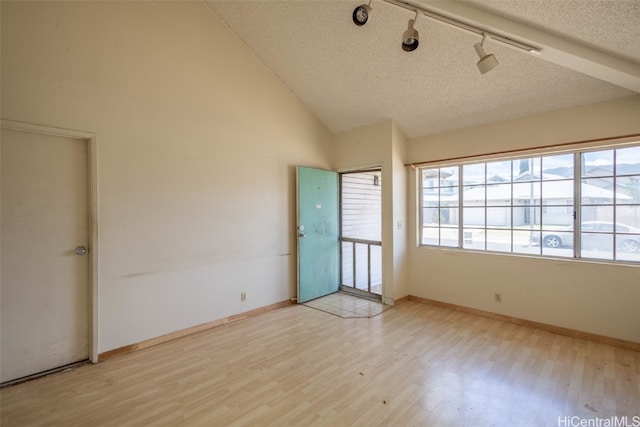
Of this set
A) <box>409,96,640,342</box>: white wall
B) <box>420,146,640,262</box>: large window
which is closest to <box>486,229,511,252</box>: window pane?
<box>420,146,640,262</box>: large window

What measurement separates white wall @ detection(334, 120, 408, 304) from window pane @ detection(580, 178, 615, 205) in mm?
1970

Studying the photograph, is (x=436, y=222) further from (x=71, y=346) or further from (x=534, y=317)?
(x=71, y=346)

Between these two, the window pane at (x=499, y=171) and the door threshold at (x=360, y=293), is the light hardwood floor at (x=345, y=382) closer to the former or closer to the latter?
the door threshold at (x=360, y=293)

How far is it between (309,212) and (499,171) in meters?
2.50

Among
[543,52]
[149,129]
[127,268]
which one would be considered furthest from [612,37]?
[127,268]

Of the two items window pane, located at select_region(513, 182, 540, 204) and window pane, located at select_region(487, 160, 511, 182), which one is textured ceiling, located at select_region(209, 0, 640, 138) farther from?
window pane, located at select_region(513, 182, 540, 204)

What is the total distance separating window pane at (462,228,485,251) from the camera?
3.81 metres

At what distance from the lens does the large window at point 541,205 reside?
289 centimetres

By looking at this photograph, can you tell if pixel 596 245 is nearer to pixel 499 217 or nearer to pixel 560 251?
pixel 560 251

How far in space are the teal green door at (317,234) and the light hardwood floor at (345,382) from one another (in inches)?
43.7

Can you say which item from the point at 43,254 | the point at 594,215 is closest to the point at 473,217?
the point at 594,215

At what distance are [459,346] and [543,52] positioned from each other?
2639 millimetres

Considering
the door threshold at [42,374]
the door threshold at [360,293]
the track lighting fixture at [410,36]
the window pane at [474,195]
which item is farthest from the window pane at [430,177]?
the door threshold at [42,374]

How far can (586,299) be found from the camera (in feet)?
9.86
